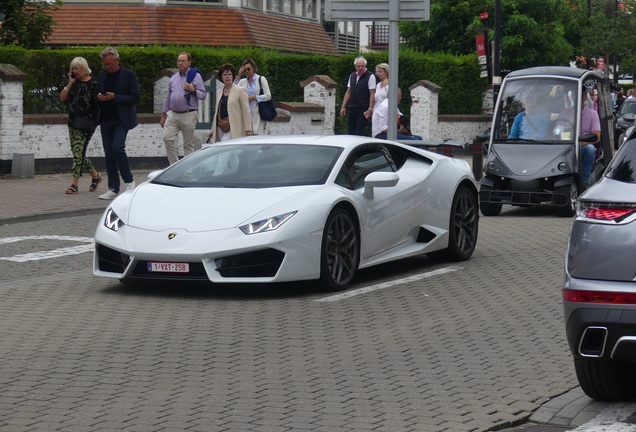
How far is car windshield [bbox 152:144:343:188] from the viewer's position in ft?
33.2

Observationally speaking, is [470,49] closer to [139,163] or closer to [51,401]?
[139,163]

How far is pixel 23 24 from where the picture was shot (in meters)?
24.1

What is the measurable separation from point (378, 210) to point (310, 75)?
19919mm

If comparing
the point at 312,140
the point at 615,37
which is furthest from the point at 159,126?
the point at 615,37

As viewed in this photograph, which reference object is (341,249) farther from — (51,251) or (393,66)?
(393,66)

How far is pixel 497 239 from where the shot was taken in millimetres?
13977

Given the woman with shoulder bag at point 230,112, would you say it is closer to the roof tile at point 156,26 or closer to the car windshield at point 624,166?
the car windshield at point 624,166

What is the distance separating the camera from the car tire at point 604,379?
239 inches

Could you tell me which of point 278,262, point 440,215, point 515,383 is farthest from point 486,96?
point 515,383

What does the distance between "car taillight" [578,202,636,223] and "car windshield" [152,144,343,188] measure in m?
4.37

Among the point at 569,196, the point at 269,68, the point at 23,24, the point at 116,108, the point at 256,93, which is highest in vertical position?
the point at 23,24

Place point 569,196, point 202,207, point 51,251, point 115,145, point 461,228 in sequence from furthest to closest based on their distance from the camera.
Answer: point 115,145
point 569,196
point 51,251
point 461,228
point 202,207

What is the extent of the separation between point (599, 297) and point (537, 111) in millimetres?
12340

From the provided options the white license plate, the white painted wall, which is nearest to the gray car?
the white license plate
